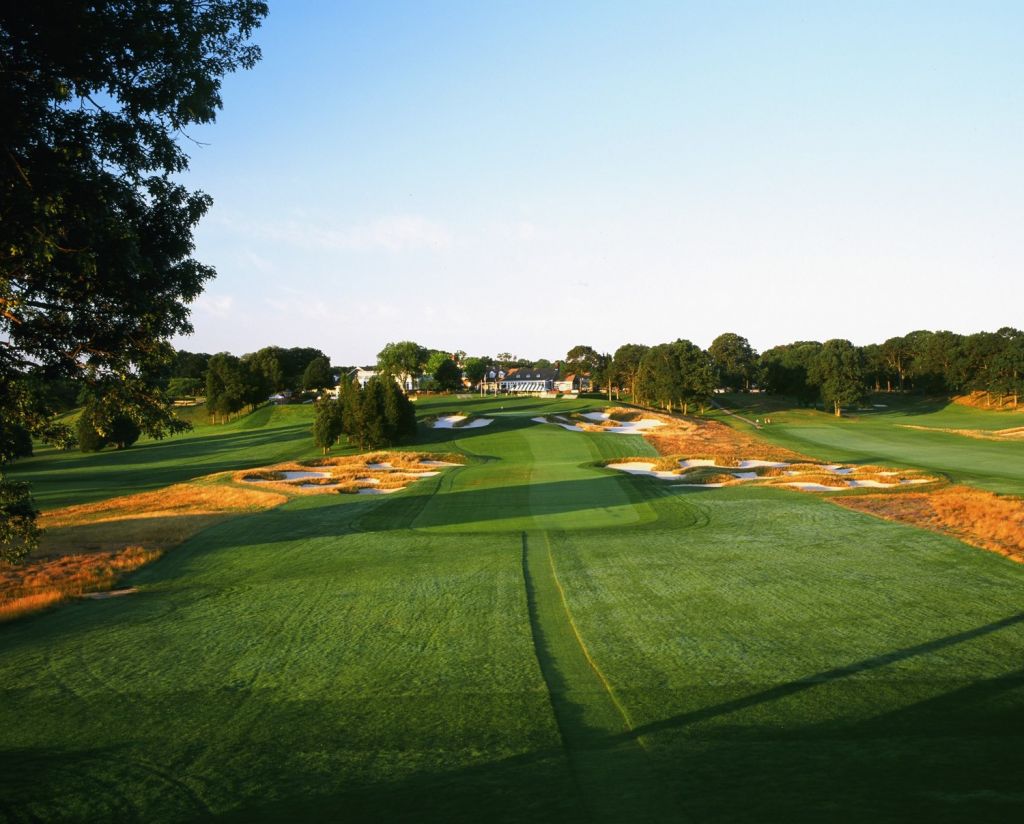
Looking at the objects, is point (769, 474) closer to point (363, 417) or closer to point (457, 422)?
point (363, 417)

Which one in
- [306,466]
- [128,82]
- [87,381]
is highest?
[128,82]

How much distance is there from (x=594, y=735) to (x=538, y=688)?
146cm

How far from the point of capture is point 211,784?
703cm

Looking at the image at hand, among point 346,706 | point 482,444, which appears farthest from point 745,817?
point 482,444

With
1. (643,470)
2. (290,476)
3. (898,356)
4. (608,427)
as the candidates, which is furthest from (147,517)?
(898,356)

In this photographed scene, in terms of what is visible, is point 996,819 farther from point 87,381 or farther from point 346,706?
point 87,381

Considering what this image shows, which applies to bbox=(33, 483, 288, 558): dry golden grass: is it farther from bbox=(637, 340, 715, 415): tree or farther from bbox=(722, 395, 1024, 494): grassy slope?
bbox=(637, 340, 715, 415): tree

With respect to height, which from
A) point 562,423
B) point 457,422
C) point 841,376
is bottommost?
point 562,423

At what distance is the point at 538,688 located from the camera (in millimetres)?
9164

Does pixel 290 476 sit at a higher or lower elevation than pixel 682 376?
lower

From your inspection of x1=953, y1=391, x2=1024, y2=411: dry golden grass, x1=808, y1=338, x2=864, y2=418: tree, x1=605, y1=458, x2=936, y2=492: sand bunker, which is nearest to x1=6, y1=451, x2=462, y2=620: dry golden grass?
x1=605, y1=458, x2=936, y2=492: sand bunker

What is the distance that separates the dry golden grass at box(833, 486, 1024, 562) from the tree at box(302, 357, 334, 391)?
114677 mm

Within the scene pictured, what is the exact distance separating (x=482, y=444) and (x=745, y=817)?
47.8 metres

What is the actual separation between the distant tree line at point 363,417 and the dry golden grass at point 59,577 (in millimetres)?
32533
